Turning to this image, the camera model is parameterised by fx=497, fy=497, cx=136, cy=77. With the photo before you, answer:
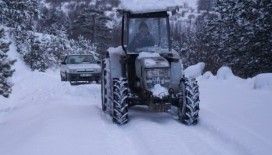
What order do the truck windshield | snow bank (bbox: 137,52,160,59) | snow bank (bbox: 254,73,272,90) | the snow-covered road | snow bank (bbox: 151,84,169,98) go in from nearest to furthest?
1. the snow-covered road
2. snow bank (bbox: 151,84,169,98)
3. snow bank (bbox: 137,52,160,59)
4. snow bank (bbox: 254,73,272,90)
5. the truck windshield

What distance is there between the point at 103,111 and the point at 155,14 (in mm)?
2999

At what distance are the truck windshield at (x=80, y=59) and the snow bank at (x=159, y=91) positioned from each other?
13900mm

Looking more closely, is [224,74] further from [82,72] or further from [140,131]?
[140,131]

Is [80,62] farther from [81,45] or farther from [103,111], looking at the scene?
[81,45]

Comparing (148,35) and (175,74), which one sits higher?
(148,35)

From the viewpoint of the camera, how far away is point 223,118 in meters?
11.4

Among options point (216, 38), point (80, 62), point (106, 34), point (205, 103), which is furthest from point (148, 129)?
point (106, 34)

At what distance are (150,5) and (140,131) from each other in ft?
10.7

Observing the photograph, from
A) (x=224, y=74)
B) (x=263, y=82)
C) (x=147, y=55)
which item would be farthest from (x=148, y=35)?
(x=224, y=74)

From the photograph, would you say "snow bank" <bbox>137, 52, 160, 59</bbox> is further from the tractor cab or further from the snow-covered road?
the snow-covered road

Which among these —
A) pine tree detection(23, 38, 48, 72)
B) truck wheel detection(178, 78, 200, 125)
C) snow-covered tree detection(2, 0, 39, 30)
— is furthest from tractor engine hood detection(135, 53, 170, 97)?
pine tree detection(23, 38, 48, 72)

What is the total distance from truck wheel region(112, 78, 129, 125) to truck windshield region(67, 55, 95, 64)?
45.0 feet

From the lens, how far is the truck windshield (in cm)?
2470

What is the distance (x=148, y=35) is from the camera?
12.2m
